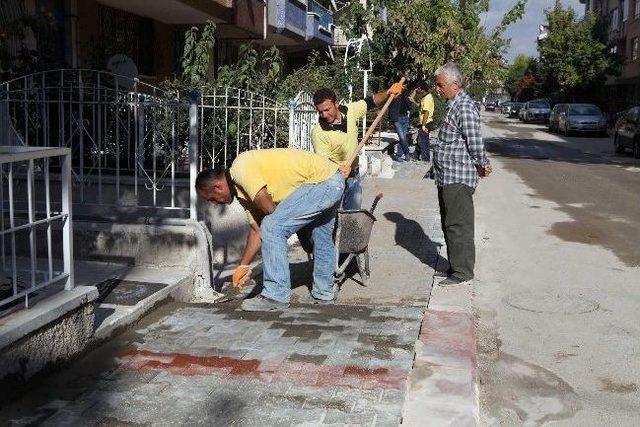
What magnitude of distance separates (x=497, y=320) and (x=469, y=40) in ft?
58.4

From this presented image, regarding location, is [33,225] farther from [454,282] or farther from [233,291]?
[454,282]

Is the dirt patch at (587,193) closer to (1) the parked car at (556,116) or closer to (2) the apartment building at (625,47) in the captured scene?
(1) the parked car at (556,116)

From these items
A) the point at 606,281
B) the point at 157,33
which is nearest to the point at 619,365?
the point at 606,281

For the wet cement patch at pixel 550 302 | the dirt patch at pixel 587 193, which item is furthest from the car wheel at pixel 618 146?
the wet cement patch at pixel 550 302

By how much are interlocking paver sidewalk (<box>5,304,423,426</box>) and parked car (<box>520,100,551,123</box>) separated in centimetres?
4150

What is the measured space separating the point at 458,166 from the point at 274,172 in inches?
66.8

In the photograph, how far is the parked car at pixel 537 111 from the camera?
44.2m

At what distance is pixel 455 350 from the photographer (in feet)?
14.6

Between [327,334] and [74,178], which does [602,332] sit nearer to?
[327,334]

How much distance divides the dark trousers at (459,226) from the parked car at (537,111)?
40.0 m

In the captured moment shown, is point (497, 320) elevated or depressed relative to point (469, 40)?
depressed

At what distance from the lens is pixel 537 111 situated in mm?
44469

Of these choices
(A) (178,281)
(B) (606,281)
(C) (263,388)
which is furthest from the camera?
(B) (606,281)

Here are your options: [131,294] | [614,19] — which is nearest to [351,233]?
[131,294]
